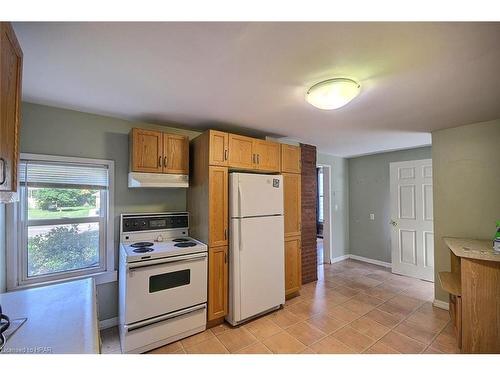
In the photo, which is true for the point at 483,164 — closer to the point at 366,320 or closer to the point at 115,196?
the point at 366,320

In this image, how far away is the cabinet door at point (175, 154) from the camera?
95.9 inches

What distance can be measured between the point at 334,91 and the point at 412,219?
11.1 ft

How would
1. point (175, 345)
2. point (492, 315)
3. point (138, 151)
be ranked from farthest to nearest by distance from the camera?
1. point (138, 151)
2. point (175, 345)
3. point (492, 315)

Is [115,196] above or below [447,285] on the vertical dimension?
above

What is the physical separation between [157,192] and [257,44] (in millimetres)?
2036

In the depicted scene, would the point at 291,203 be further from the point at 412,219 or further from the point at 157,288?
the point at 412,219

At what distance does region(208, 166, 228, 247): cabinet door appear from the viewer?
2.37 metres

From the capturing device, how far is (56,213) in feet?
7.23

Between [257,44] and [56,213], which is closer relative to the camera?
[257,44]

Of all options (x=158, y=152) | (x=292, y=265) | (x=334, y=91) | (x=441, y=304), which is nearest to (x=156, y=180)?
(x=158, y=152)

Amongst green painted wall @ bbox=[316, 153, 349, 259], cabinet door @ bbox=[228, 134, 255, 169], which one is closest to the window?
cabinet door @ bbox=[228, 134, 255, 169]

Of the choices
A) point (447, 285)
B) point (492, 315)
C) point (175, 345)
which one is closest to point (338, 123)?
point (447, 285)

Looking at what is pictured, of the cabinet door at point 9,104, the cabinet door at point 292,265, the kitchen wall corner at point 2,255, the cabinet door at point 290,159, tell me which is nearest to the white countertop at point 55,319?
the kitchen wall corner at point 2,255

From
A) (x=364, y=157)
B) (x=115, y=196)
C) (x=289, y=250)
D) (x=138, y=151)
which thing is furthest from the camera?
(x=364, y=157)
